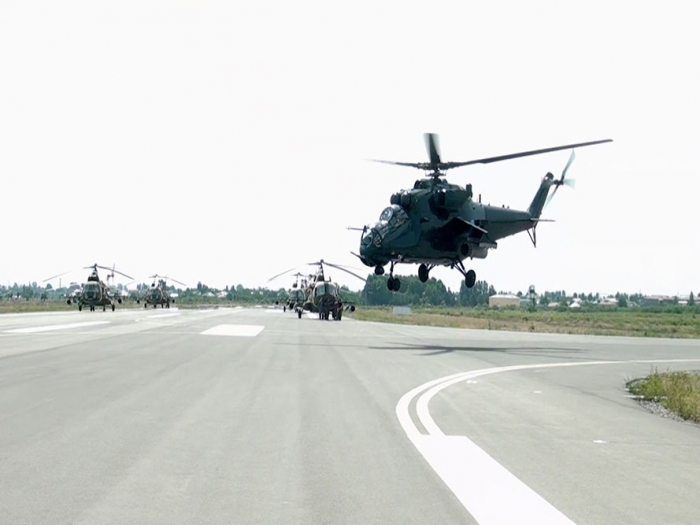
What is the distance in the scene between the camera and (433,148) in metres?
32.5

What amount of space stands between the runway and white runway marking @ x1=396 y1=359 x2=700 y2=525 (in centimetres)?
3

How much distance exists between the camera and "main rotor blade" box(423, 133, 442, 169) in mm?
32375

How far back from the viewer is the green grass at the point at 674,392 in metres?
13.4

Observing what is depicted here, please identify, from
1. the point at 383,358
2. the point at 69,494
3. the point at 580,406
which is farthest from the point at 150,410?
the point at 383,358

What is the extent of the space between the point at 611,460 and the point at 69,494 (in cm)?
594

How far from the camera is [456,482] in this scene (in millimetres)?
7227

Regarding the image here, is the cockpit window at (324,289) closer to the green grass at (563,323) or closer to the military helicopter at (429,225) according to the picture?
the green grass at (563,323)

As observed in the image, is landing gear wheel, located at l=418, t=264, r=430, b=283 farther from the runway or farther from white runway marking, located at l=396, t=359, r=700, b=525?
white runway marking, located at l=396, t=359, r=700, b=525

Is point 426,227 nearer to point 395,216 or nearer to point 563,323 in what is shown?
point 395,216

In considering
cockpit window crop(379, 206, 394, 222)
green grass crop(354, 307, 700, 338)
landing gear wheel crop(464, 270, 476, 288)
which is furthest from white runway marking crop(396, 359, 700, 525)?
green grass crop(354, 307, 700, 338)

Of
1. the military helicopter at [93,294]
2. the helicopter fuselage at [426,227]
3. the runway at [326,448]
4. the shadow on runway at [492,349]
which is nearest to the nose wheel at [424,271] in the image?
the helicopter fuselage at [426,227]

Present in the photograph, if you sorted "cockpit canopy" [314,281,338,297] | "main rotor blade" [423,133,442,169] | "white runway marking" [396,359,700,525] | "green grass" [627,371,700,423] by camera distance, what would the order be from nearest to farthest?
"white runway marking" [396,359,700,525] → "green grass" [627,371,700,423] → "main rotor blade" [423,133,442,169] → "cockpit canopy" [314,281,338,297]

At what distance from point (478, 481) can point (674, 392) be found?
9504mm

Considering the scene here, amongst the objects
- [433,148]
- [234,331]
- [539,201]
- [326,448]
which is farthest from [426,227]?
[326,448]
